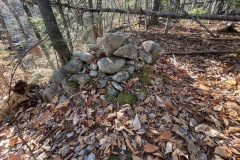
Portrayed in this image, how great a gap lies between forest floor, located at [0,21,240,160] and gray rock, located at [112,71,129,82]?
146 millimetres

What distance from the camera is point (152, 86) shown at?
119 inches

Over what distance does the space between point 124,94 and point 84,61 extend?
1.22 meters

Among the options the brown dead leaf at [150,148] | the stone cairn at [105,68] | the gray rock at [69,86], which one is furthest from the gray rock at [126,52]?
the brown dead leaf at [150,148]

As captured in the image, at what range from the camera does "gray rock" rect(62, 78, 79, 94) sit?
3105 millimetres

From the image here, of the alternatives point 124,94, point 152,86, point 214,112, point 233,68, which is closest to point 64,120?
point 124,94

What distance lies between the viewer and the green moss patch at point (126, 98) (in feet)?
9.04

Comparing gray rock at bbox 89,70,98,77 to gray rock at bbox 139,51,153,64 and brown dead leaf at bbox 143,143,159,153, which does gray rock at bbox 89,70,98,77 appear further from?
brown dead leaf at bbox 143,143,159,153

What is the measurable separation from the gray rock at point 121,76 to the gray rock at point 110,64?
12 centimetres

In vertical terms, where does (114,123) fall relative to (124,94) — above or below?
below

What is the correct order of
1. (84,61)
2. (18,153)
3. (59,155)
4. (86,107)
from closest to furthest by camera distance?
(59,155)
(18,153)
(86,107)
(84,61)

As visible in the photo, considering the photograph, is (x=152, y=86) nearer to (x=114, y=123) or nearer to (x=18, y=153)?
(x=114, y=123)

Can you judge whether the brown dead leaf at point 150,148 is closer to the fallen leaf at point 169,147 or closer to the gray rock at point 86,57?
the fallen leaf at point 169,147

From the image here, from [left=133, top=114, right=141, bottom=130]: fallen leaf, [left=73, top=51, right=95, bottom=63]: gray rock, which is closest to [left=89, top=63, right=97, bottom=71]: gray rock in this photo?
[left=73, top=51, right=95, bottom=63]: gray rock

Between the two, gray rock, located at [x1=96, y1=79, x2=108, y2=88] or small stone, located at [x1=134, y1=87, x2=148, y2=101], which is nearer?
small stone, located at [x1=134, y1=87, x2=148, y2=101]
